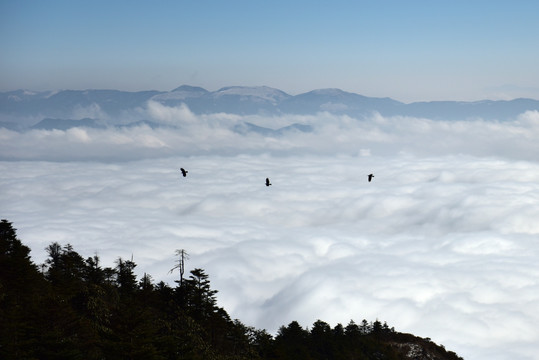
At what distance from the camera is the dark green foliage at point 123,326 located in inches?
1142

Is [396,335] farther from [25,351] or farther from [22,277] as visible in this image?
[25,351]

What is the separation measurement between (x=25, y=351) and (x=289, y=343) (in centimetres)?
4789

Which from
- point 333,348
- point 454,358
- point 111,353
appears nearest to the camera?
point 111,353

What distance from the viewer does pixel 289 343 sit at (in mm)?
70688

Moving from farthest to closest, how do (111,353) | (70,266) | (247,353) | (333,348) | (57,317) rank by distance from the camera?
(333,348) → (70,266) → (247,353) → (57,317) → (111,353)

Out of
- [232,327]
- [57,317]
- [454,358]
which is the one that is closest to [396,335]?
[454,358]

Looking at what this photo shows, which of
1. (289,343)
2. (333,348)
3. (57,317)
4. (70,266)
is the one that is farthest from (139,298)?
(333,348)

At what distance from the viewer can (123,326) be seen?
2962cm

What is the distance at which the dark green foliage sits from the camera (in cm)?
2902

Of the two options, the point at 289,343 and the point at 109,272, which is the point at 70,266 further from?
the point at 289,343

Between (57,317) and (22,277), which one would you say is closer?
(57,317)

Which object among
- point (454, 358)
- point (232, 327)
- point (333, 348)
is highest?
point (232, 327)

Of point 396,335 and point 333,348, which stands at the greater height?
point 333,348

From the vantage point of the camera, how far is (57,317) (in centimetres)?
3522
